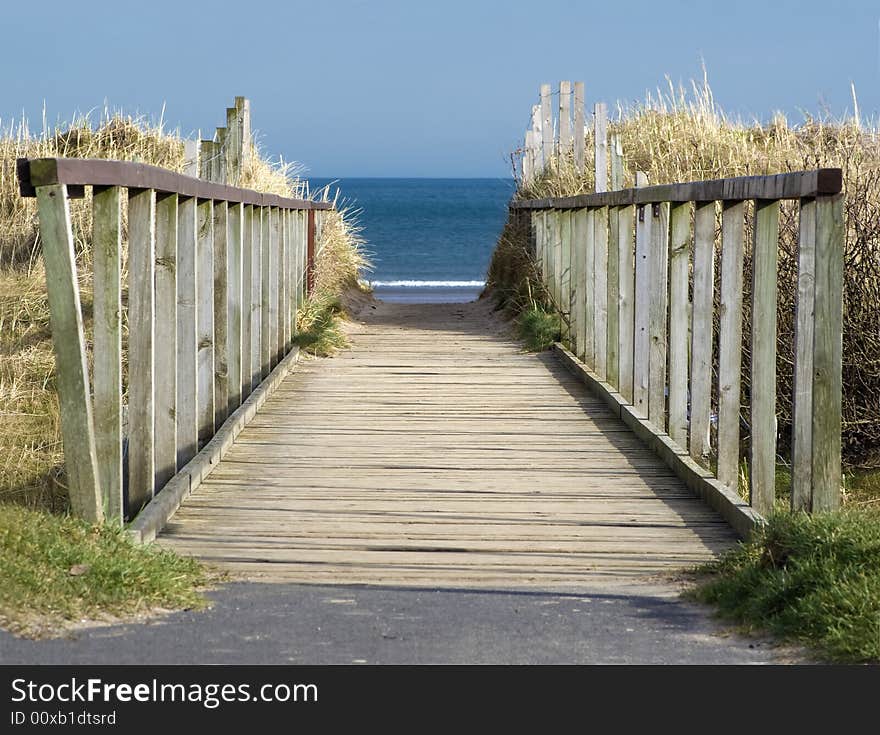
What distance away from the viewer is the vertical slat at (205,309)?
6594 millimetres

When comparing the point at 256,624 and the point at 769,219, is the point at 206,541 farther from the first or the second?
the point at 769,219

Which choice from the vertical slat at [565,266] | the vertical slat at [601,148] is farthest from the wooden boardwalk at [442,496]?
the vertical slat at [601,148]

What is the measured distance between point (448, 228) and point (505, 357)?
6441cm

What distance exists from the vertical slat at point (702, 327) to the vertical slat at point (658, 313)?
0.82m

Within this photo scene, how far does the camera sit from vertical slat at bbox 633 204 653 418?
774 centimetres

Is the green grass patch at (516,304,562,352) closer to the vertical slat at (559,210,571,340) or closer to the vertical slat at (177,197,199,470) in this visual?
the vertical slat at (559,210,571,340)

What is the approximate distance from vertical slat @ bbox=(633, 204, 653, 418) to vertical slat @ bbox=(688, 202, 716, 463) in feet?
4.90

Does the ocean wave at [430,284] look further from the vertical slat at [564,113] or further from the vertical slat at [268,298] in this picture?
the vertical slat at [268,298]

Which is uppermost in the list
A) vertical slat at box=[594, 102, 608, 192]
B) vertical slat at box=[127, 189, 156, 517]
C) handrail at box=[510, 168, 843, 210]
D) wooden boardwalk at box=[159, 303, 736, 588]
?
vertical slat at box=[594, 102, 608, 192]

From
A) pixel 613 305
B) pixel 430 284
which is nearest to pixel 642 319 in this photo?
pixel 613 305

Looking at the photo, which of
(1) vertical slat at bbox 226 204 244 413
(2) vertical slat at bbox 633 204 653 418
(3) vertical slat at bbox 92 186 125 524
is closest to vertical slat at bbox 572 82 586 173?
(2) vertical slat at bbox 633 204 653 418

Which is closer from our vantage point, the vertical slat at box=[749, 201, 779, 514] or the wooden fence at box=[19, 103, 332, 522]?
the wooden fence at box=[19, 103, 332, 522]

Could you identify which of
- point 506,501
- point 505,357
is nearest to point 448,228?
point 505,357

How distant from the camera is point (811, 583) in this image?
13.0 feet
